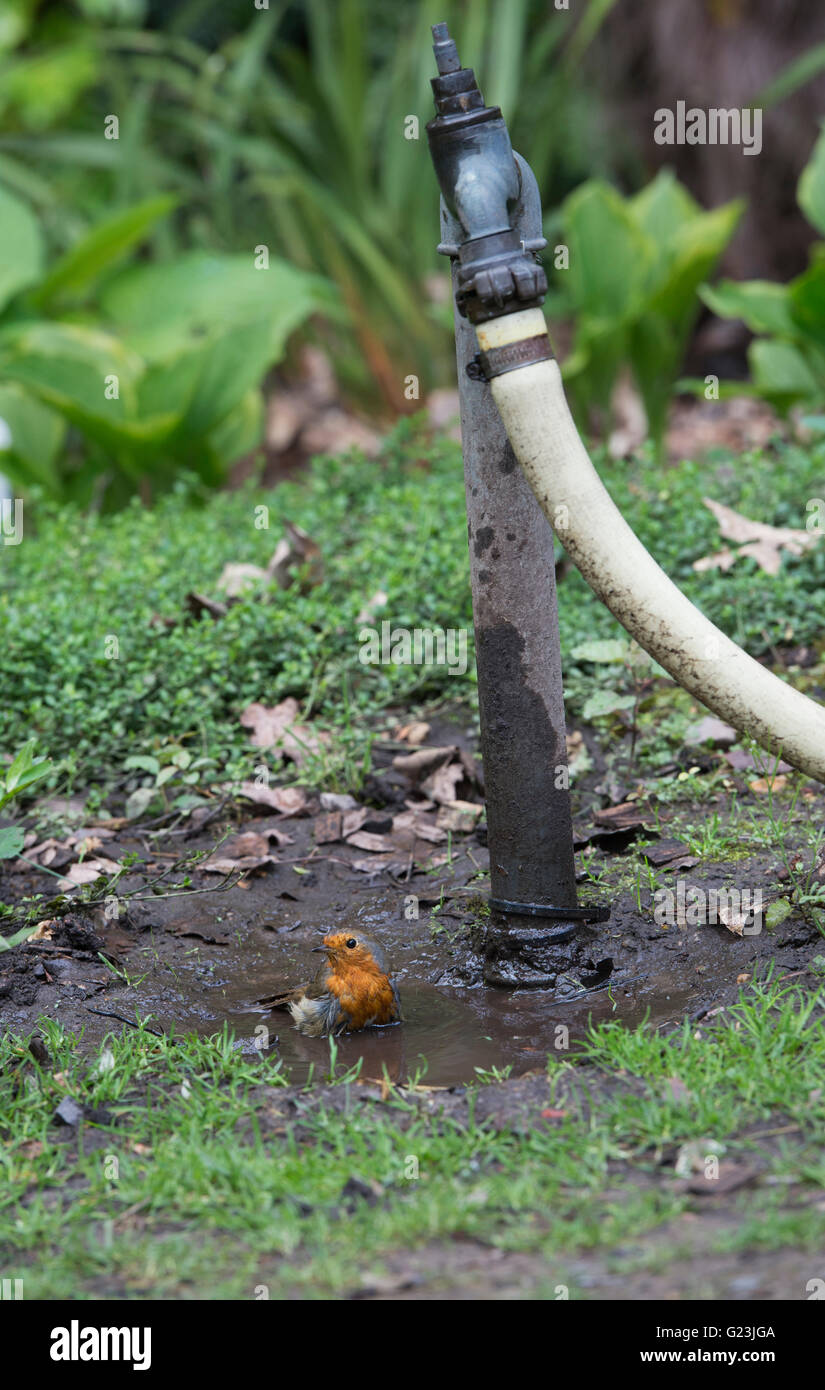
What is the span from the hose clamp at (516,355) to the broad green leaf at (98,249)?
4.87 metres

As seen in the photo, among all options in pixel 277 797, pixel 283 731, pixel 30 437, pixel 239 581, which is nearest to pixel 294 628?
pixel 283 731

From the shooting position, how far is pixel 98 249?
272 inches

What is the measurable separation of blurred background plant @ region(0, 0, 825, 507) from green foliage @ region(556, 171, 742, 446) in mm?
14

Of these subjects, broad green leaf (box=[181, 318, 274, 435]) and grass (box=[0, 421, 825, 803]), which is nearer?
grass (box=[0, 421, 825, 803])

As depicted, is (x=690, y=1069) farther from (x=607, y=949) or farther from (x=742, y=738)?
(x=742, y=738)

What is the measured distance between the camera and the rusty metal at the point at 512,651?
2.55m

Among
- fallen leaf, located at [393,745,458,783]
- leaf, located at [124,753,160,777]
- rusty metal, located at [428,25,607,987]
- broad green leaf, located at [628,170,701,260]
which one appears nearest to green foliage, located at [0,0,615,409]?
broad green leaf, located at [628,170,701,260]

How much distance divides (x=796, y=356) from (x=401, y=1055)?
4804 millimetres

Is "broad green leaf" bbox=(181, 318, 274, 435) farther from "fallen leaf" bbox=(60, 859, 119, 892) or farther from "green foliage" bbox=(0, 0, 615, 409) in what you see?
"fallen leaf" bbox=(60, 859, 119, 892)

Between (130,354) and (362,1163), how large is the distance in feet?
18.0

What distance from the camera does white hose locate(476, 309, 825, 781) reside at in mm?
2457

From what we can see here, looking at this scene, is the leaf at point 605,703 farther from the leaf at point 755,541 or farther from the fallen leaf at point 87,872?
the fallen leaf at point 87,872

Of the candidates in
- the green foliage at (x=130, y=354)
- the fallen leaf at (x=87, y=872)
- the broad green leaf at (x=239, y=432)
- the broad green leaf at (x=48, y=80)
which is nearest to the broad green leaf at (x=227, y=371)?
the green foliage at (x=130, y=354)

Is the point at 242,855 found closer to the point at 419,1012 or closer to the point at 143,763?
the point at 143,763
